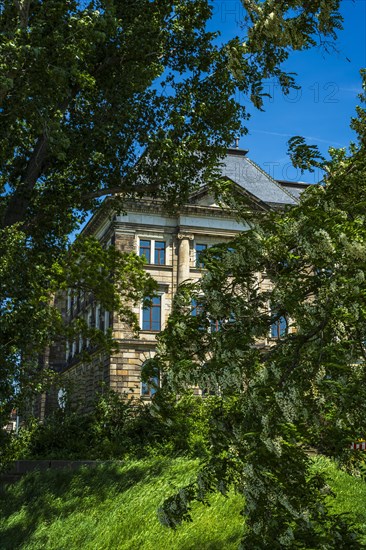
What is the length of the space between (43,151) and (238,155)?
135ft

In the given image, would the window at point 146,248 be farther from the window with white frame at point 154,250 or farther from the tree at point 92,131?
the tree at point 92,131

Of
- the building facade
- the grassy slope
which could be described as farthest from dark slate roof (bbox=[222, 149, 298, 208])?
the grassy slope

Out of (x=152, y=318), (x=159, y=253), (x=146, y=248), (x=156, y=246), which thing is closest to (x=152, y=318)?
(x=152, y=318)

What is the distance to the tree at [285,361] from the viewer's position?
5852mm

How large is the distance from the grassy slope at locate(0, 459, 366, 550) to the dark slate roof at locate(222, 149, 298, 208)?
133 feet

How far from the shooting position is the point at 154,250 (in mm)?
52750

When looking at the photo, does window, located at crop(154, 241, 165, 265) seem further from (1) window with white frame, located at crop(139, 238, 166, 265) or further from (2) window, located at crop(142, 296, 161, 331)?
(2) window, located at crop(142, 296, 161, 331)

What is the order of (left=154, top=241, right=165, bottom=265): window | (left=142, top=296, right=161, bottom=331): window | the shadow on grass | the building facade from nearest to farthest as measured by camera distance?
1. the shadow on grass
2. the building facade
3. (left=142, top=296, right=161, bottom=331): window
4. (left=154, top=241, right=165, bottom=265): window

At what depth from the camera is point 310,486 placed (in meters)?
6.48

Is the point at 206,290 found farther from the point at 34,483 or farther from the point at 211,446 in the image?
the point at 34,483

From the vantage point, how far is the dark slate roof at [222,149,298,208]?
56.2 m

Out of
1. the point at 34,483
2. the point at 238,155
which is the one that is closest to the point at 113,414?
the point at 34,483

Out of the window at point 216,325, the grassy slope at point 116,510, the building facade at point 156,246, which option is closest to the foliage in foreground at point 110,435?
the grassy slope at point 116,510

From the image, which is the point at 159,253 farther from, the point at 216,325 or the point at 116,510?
the point at 216,325
